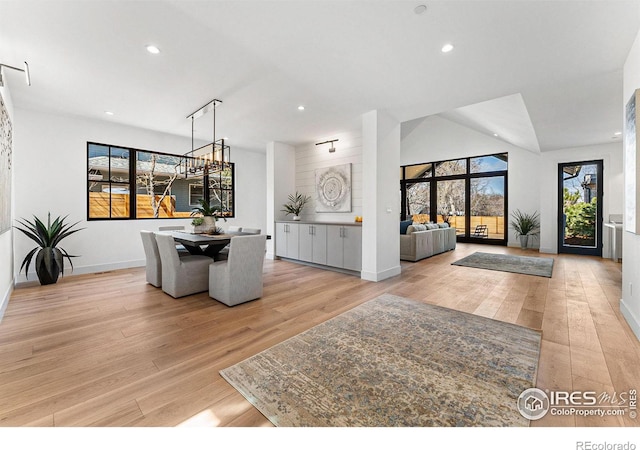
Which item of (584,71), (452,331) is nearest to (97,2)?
(452,331)

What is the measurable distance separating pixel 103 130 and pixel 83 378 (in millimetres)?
4971

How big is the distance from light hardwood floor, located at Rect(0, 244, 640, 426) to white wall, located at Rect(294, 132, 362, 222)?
74.8 inches

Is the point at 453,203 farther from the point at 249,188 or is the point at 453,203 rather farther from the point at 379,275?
the point at 249,188

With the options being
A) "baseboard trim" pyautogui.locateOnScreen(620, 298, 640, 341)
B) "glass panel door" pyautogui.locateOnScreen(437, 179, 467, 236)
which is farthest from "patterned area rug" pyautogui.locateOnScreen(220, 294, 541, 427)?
"glass panel door" pyautogui.locateOnScreen(437, 179, 467, 236)

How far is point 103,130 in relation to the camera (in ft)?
16.9

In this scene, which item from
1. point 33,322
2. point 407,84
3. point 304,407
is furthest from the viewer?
point 407,84

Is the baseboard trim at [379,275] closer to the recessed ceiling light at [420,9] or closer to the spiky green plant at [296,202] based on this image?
the spiky green plant at [296,202]

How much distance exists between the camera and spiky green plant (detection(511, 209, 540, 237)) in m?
7.94

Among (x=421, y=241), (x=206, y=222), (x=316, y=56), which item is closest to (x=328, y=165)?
(x=421, y=241)

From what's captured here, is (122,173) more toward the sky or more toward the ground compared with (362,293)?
more toward the sky

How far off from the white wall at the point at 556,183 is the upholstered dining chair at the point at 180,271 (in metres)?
8.32

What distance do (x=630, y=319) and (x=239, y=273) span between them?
396 cm

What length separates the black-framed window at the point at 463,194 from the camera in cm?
888

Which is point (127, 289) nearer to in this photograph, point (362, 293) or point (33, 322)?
point (33, 322)
